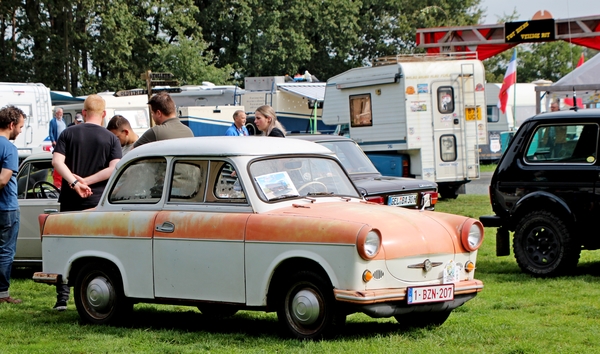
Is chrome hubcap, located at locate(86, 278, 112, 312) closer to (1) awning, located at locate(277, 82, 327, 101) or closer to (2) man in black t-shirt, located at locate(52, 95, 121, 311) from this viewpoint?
(2) man in black t-shirt, located at locate(52, 95, 121, 311)

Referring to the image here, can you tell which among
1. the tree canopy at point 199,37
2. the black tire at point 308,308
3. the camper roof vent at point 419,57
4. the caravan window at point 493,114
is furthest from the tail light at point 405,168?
the tree canopy at point 199,37

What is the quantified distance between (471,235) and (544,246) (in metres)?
3.55

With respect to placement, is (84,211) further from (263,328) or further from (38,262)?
(38,262)

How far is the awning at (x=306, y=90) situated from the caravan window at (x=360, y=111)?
722cm

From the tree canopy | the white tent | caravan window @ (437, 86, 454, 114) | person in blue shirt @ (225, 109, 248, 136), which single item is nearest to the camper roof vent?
caravan window @ (437, 86, 454, 114)

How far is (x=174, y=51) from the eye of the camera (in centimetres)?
4197

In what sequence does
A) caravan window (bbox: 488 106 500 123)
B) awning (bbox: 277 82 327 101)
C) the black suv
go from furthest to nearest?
caravan window (bbox: 488 106 500 123), awning (bbox: 277 82 327 101), the black suv

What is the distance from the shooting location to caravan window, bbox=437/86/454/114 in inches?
773

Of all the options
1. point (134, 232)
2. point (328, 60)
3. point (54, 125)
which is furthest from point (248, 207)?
point (328, 60)

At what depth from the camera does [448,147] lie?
65.1ft

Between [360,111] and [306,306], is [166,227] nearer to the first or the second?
[306,306]

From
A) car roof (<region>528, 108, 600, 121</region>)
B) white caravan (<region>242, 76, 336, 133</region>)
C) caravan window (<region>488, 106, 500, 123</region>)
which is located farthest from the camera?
caravan window (<region>488, 106, 500, 123</region>)

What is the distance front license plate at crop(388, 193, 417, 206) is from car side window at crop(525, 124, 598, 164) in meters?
2.03

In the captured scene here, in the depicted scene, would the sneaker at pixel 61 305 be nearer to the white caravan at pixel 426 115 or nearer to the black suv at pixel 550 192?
the black suv at pixel 550 192
